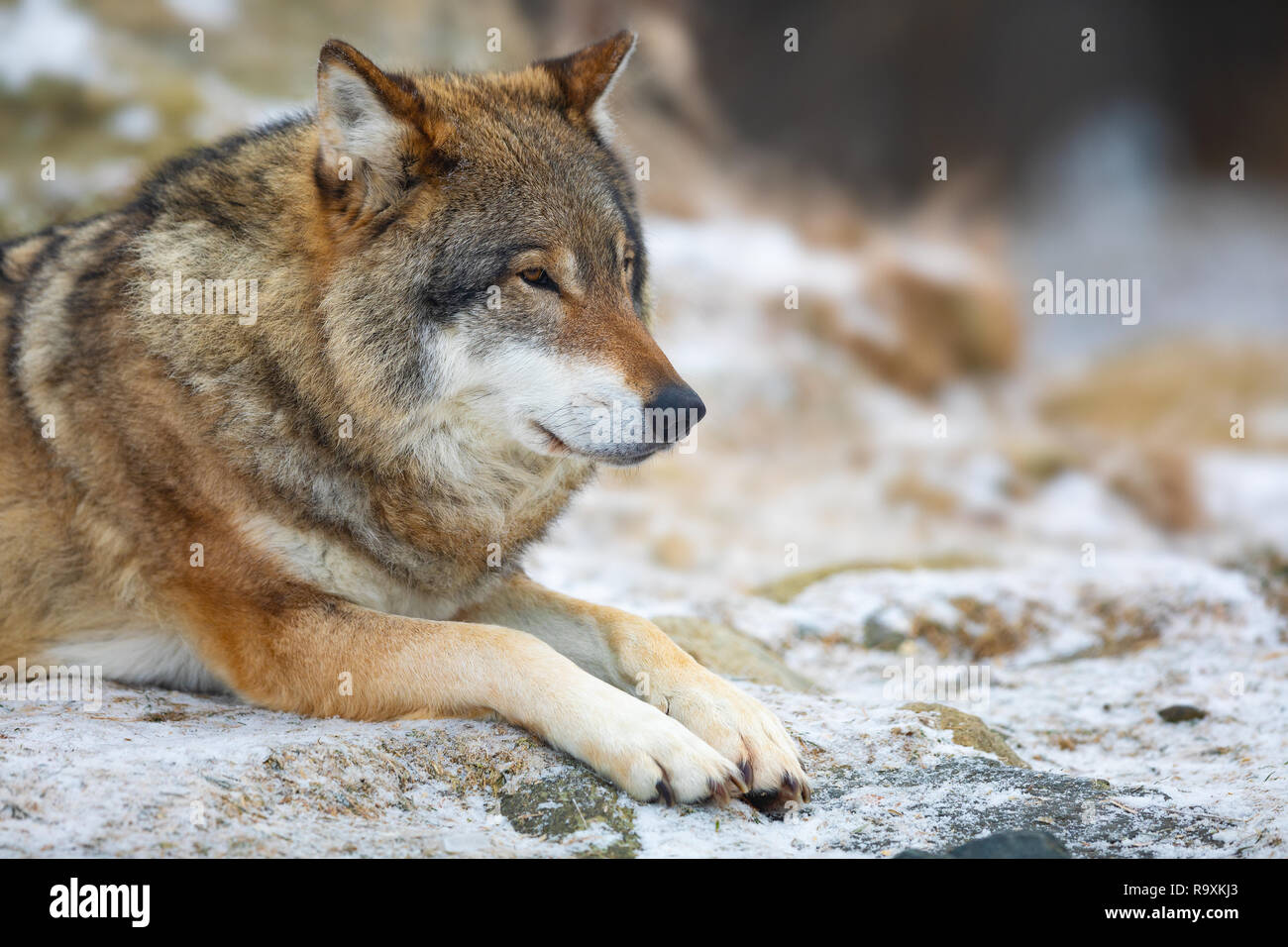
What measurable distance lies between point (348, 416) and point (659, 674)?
48.3 inches

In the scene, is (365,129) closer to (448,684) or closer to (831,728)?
(448,684)

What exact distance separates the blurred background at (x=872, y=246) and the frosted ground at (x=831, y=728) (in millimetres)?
188

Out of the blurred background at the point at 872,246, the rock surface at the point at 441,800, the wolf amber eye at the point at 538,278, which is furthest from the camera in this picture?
the blurred background at the point at 872,246

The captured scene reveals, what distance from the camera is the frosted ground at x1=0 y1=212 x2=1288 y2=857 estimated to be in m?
2.66

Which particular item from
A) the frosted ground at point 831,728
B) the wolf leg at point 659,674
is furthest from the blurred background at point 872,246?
the wolf leg at point 659,674

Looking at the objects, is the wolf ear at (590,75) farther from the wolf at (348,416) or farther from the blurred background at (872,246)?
the blurred background at (872,246)

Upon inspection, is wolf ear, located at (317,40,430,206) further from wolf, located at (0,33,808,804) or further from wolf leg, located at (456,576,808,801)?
wolf leg, located at (456,576,808,801)

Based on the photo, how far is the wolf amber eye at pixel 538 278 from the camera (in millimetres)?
3459

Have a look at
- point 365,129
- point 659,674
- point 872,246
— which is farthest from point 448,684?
point 872,246

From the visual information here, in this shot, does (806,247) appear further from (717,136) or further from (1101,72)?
(1101,72)

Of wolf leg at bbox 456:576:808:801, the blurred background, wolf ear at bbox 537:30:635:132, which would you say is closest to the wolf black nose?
wolf leg at bbox 456:576:808:801

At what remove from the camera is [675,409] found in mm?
3273

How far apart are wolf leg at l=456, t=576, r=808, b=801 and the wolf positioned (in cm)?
1

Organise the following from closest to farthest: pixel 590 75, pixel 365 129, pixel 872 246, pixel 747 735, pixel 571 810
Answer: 1. pixel 571 810
2. pixel 747 735
3. pixel 365 129
4. pixel 590 75
5. pixel 872 246
